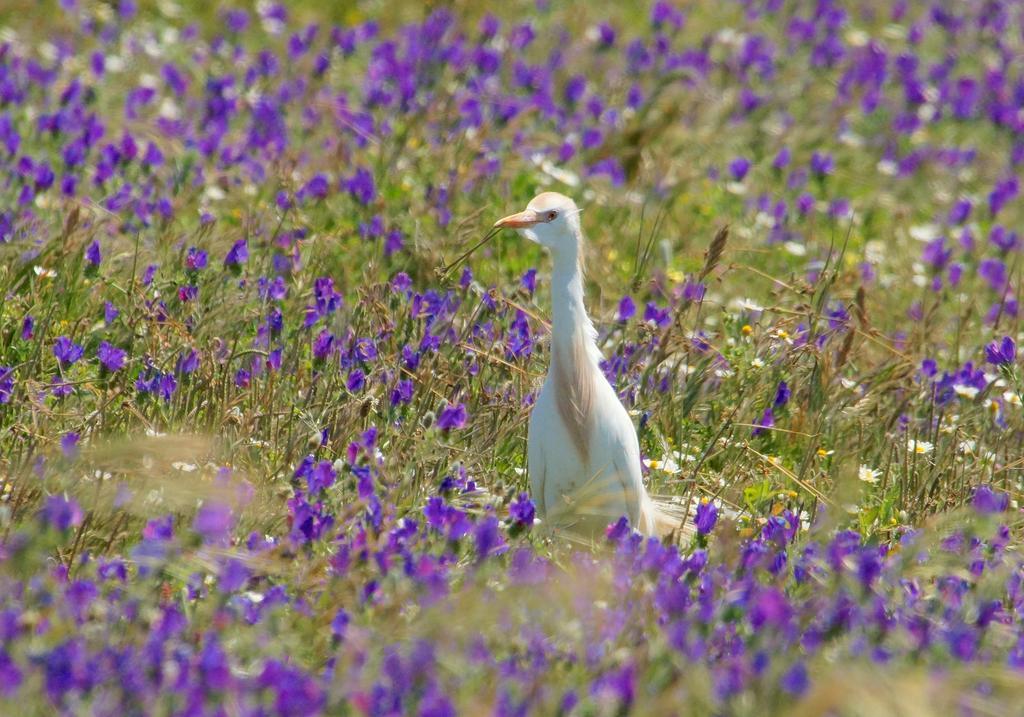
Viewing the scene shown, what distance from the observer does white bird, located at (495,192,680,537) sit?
14.5 feet

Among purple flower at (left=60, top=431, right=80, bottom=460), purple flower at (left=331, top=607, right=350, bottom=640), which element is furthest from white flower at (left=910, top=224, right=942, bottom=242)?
purple flower at (left=331, top=607, right=350, bottom=640)

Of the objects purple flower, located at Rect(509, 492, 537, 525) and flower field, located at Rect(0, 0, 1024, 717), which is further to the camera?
purple flower, located at Rect(509, 492, 537, 525)

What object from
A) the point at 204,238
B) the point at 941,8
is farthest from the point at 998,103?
the point at 204,238

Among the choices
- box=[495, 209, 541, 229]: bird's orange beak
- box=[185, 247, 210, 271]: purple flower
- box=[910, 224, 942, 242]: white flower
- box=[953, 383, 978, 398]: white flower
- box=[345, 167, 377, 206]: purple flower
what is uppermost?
box=[495, 209, 541, 229]: bird's orange beak

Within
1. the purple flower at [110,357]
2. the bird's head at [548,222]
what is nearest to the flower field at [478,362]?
the purple flower at [110,357]

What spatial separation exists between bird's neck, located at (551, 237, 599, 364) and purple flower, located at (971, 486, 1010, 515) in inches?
43.2

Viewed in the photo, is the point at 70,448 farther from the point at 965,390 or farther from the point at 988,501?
the point at 965,390

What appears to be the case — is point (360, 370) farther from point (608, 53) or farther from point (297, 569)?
point (608, 53)

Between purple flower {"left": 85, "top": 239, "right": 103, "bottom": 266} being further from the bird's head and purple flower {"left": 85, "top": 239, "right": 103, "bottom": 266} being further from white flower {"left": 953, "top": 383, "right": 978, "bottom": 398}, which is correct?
white flower {"left": 953, "top": 383, "right": 978, "bottom": 398}

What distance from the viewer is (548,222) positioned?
4.41 m

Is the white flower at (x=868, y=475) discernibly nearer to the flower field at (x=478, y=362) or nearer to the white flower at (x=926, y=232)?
the flower field at (x=478, y=362)

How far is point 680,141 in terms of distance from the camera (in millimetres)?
8375

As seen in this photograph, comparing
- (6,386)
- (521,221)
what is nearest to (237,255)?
(6,386)

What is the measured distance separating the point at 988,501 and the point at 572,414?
127 centimetres
